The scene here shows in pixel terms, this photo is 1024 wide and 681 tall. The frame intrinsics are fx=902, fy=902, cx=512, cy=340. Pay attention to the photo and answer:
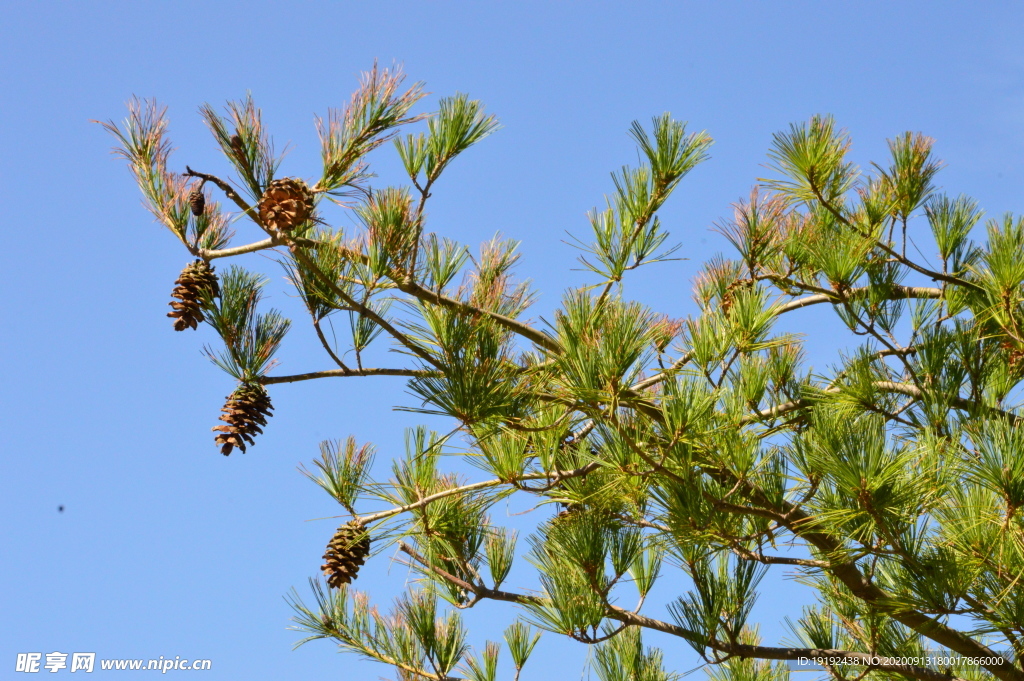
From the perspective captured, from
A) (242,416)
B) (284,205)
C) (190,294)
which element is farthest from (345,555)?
(284,205)

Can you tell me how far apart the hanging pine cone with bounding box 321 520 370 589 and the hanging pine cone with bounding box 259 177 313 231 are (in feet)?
2.02

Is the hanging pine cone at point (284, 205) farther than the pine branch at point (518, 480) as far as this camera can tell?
No

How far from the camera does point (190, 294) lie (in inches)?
61.7

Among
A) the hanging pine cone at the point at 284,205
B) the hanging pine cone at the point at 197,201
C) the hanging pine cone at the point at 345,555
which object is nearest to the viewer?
the hanging pine cone at the point at 284,205

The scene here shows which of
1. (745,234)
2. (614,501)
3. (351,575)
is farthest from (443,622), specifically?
(745,234)

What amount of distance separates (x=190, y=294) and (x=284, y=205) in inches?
13.8

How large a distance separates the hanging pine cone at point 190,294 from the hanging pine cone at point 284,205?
0.31 metres

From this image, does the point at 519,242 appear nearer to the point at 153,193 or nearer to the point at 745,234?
the point at 745,234

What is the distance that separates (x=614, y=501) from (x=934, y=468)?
1.78ft

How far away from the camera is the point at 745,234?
1.93 meters

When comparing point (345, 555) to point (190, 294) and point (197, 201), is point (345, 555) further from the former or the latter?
point (197, 201)

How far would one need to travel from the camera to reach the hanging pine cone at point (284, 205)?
1.32m

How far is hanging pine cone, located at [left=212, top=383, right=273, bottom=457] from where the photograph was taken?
1.58 meters

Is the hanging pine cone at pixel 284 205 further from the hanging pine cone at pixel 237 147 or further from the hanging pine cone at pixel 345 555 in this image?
the hanging pine cone at pixel 345 555
